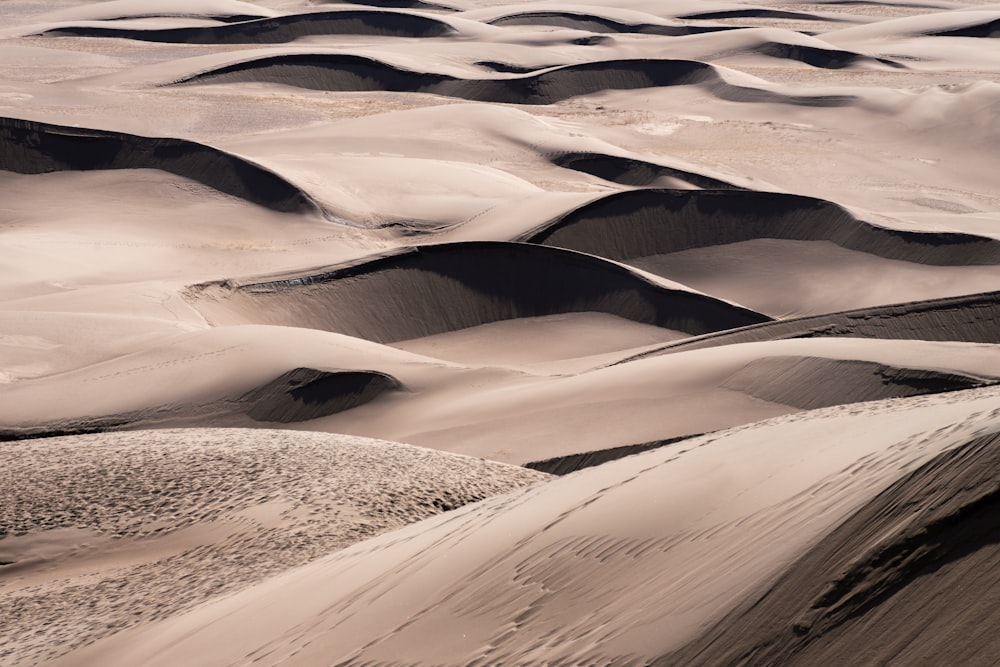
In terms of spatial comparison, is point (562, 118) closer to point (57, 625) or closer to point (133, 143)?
point (133, 143)

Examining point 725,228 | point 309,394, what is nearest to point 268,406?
point 309,394

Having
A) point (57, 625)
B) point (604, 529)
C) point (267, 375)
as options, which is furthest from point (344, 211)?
point (604, 529)

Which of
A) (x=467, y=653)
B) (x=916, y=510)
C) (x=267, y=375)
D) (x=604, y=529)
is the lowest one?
(x=267, y=375)

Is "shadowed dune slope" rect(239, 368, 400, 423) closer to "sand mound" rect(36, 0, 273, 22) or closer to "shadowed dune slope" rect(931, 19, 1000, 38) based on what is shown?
"sand mound" rect(36, 0, 273, 22)

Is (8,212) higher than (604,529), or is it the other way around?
(604,529)

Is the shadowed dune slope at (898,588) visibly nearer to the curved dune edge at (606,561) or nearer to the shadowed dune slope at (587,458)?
the curved dune edge at (606,561)

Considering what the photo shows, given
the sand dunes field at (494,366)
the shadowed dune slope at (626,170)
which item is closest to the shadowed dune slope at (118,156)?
the sand dunes field at (494,366)

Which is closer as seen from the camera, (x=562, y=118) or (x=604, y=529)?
(x=604, y=529)
